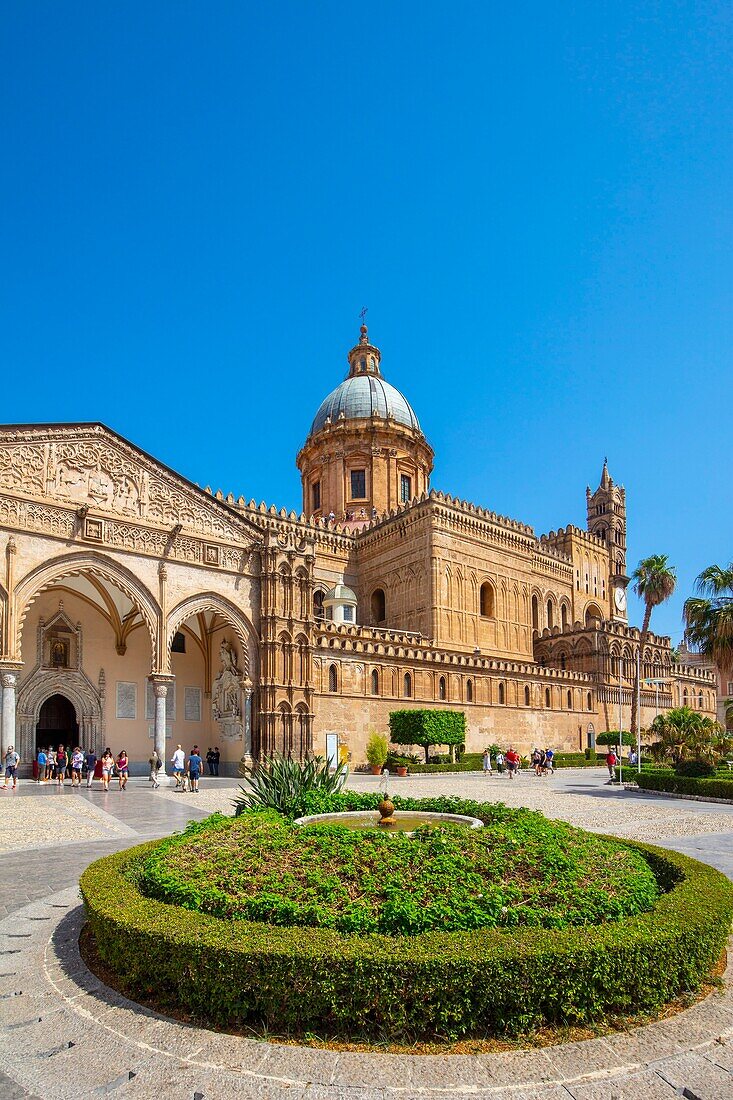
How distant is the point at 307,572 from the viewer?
34.9 metres

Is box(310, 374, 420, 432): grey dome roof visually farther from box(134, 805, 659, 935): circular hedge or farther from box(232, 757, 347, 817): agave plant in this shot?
box(134, 805, 659, 935): circular hedge

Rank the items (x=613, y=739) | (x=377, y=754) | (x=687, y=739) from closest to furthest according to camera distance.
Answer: (x=687, y=739) < (x=377, y=754) < (x=613, y=739)

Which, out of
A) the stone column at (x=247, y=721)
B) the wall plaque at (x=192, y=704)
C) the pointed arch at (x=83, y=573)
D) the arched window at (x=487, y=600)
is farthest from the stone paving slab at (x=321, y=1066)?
the arched window at (x=487, y=600)

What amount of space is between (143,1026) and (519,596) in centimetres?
4792

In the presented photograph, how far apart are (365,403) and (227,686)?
29447 mm

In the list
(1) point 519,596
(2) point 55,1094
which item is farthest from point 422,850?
(1) point 519,596

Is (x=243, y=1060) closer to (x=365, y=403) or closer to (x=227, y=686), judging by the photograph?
(x=227, y=686)

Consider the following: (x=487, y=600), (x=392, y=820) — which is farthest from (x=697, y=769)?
(x=487, y=600)

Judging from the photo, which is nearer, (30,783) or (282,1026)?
(282,1026)

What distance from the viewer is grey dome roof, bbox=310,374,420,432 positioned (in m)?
57.2

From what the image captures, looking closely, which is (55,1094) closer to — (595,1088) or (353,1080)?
(353,1080)

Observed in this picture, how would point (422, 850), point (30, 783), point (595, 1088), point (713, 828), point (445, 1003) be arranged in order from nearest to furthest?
point (595, 1088) < point (445, 1003) < point (422, 850) < point (713, 828) < point (30, 783)

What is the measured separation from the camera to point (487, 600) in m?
49.7

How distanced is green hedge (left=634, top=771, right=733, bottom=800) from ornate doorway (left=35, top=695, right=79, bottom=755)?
74.4ft
